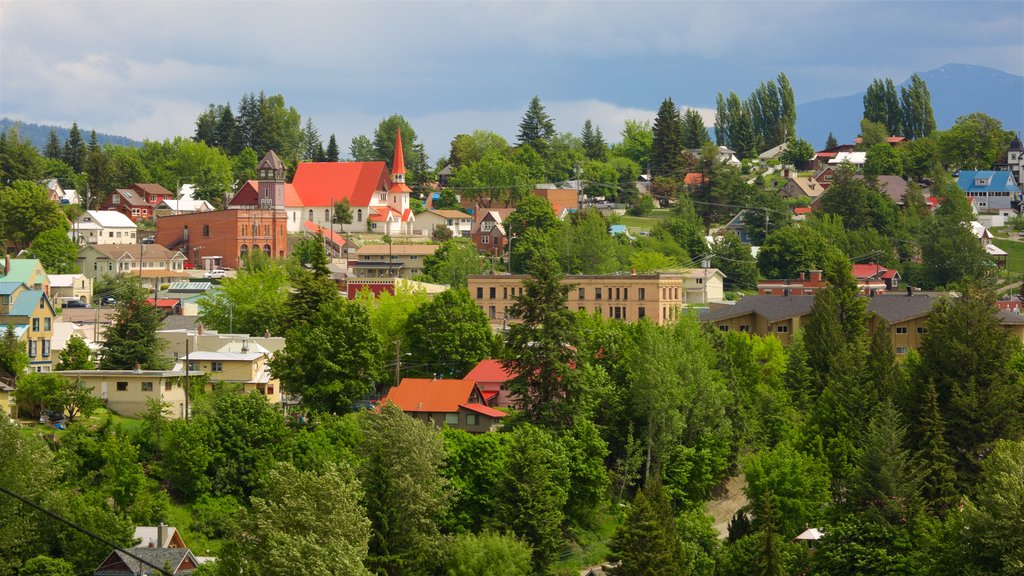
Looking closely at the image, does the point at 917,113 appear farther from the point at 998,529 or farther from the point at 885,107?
the point at 998,529

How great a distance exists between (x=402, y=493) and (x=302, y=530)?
5.51 metres

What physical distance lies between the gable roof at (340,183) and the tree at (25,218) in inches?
1031

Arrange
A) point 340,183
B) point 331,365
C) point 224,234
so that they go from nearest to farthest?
point 331,365 → point 224,234 → point 340,183

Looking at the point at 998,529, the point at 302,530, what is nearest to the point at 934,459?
the point at 998,529

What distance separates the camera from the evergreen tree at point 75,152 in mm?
162250

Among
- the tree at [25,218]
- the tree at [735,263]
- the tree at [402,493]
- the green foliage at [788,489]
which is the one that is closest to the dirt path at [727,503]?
the green foliage at [788,489]

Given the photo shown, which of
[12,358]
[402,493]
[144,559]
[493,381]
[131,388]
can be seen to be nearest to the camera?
[144,559]

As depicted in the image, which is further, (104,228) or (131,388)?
(104,228)

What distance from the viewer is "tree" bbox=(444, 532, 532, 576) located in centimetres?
5303

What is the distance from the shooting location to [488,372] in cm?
7088

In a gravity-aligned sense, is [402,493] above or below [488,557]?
above

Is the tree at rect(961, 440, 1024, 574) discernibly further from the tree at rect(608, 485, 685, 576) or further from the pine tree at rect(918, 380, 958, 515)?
the tree at rect(608, 485, 685, 576)

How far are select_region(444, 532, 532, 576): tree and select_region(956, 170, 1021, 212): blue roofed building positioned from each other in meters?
111

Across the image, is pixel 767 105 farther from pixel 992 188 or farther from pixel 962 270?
pixel 962 270
